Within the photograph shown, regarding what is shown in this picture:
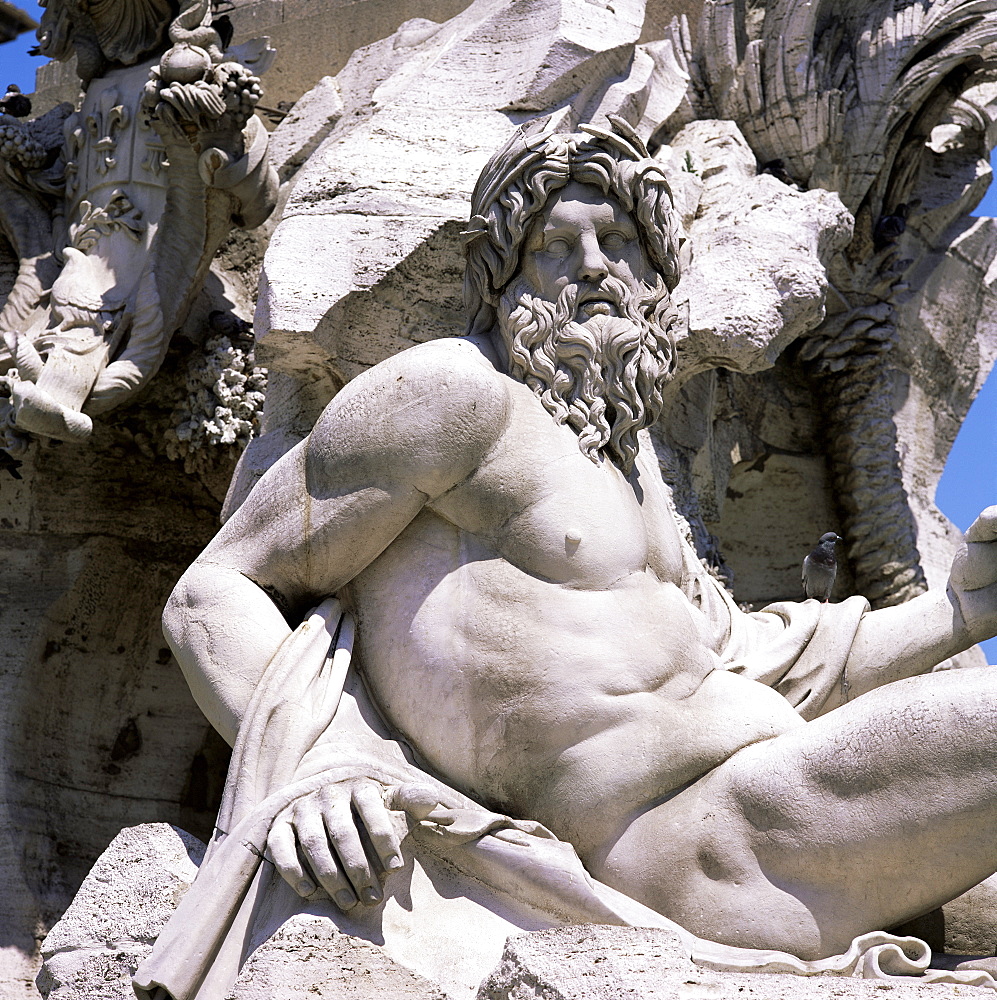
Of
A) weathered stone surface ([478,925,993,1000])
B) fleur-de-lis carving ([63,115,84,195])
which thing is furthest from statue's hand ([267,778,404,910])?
fleur-de-lis carving ([63,115,84,195])

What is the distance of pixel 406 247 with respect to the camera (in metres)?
4.70

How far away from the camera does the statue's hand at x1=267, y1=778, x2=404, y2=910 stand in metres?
3.05

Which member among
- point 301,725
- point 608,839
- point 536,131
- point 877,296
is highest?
point 536,131

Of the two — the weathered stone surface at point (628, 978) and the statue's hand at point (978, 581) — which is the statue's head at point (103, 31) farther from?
the weathered stone surface at point (628, 978)

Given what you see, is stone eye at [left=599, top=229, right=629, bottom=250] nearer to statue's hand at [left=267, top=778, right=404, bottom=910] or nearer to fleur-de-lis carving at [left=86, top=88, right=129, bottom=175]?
statue's hand at [left=267, top=778, right=404, bottom=910]

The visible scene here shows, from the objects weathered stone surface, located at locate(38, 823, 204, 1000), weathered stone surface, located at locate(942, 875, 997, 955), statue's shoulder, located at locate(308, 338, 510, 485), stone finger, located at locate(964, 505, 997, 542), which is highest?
statue's shoulder, located at locate(308, 338, 510, 485)

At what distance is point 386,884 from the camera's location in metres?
3.17

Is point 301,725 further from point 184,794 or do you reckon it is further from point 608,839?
point 184,794

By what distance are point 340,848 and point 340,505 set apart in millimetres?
816

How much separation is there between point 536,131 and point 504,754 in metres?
1.50

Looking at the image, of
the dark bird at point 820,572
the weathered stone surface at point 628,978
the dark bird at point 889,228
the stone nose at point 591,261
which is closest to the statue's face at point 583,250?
the stone nose at point 591,261

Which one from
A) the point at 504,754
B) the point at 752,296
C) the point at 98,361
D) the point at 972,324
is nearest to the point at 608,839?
the point at 504,754

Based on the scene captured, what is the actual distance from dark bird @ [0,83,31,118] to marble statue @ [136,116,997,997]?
286cm

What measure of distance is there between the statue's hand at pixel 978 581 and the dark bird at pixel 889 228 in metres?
2.52
